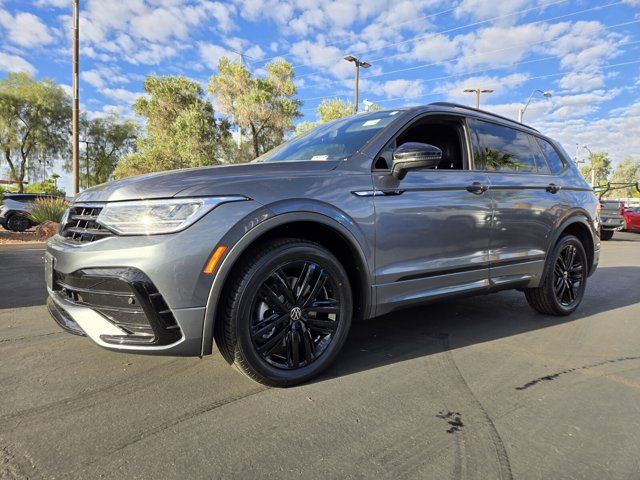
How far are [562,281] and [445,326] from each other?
1.44 metres

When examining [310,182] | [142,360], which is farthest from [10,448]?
[310,182]

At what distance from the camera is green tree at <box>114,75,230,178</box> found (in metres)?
25.1

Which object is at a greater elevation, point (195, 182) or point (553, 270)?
point (195, 182)

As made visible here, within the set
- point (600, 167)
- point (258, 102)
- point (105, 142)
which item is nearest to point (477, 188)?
point (258, 102)

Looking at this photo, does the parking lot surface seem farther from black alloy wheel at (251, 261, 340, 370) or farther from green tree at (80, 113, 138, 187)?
green tree at (80, 113, 138, 187)

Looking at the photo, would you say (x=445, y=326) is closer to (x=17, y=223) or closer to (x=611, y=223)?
(x=611, y=223)

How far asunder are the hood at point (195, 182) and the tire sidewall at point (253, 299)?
0.43 meters

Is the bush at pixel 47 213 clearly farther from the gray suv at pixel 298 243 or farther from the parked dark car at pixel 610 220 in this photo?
the parked dark car at pixel 610 220

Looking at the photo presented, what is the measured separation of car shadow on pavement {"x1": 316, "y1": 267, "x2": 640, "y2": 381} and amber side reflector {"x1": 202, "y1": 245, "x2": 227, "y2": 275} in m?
1.06

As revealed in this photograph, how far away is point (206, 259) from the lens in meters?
2.24

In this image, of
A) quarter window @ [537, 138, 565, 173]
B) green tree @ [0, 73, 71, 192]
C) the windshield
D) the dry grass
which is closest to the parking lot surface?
the windshield

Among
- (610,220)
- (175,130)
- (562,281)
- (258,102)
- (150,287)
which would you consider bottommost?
(562,281)

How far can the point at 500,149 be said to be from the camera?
4027 millimetres

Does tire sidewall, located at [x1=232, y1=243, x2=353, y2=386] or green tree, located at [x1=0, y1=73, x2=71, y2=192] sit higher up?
green tree, located at [x1=0, y1=73, x2=71, y2=192]
